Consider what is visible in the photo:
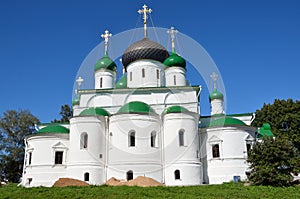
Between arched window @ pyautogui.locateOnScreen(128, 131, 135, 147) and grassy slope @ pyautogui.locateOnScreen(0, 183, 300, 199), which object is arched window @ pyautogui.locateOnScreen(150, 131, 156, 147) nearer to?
arched window @ pyautogui.locateOnScreen(128, 131, 135, 147)

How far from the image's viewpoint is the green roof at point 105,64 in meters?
25.3

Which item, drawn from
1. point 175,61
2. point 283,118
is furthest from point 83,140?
point 283,118

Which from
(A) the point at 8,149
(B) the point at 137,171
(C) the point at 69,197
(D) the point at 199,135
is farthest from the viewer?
(A) the point at 8,149

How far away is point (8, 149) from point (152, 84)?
15.2m

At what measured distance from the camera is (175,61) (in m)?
24.1

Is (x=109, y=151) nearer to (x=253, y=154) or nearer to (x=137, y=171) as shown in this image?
(x=137, y=171)

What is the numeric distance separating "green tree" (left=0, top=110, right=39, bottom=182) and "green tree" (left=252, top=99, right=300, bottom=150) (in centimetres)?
2347

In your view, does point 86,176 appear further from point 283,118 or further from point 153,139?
point 283,118

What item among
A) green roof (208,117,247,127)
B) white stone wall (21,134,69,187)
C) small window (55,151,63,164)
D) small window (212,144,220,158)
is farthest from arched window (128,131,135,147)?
green roof (208,117,247,127)

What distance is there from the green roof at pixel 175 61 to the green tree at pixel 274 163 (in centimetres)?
1008

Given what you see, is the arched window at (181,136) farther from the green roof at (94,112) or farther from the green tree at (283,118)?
the green tree at (283,118)

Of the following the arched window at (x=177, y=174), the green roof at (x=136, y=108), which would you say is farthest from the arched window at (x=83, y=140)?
the arched window at (x=177, y=174)

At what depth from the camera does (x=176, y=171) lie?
19.1 meters

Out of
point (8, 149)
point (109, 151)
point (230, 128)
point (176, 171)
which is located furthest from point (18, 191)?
point (8, 149)
